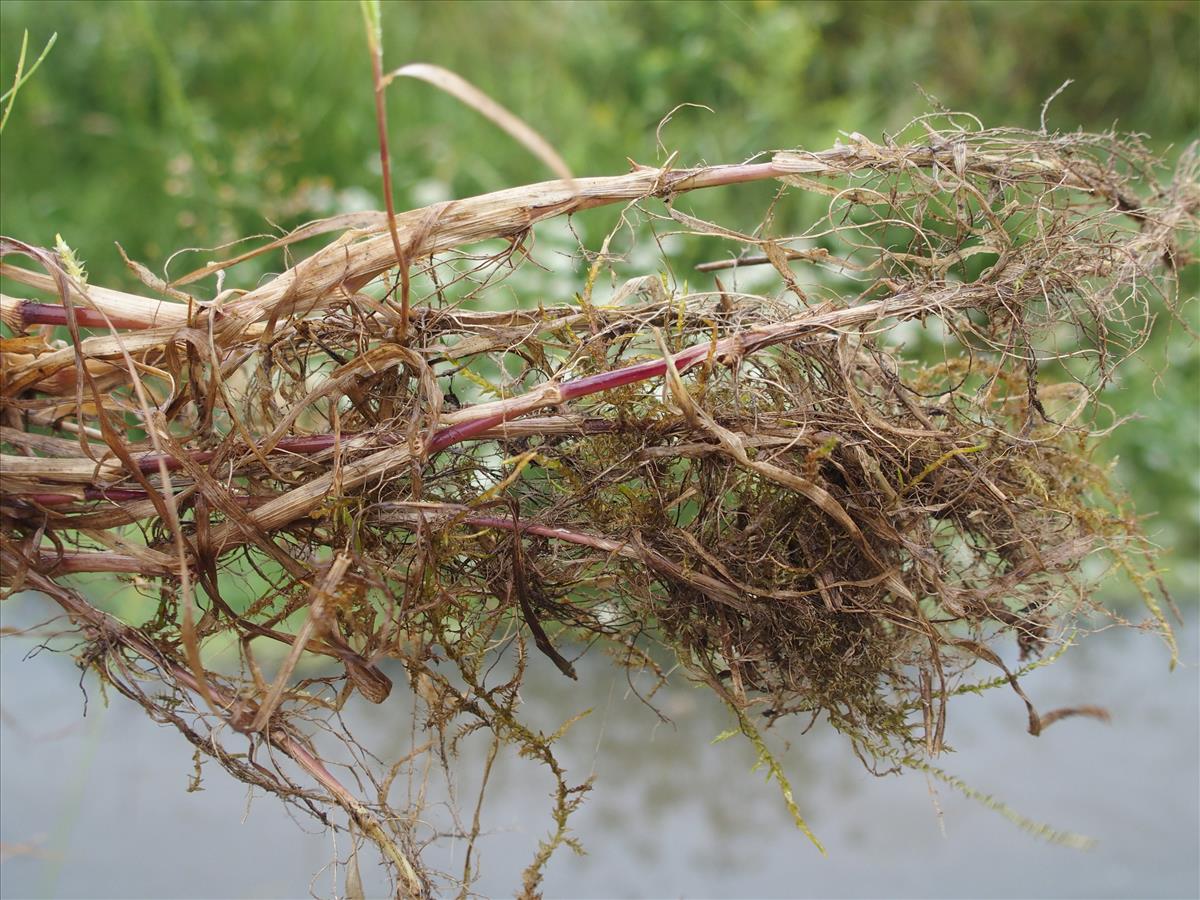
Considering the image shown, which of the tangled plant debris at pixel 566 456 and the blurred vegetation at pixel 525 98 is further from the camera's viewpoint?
the blurred vegetation at pixel 525 98

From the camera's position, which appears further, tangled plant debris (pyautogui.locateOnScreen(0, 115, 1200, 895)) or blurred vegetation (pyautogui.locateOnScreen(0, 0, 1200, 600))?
blurred vegetation (pyautogui.locateOnScreen(0, 0, 1200, 600))

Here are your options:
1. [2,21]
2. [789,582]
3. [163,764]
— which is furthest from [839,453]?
[2,21]

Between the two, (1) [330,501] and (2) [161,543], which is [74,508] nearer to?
(2) [161,543]

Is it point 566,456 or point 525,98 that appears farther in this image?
point 525,98

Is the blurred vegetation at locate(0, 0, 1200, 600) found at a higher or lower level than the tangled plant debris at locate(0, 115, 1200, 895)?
higher

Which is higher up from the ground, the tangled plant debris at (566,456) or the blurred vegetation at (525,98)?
the blurred vegetation at (525,98)
